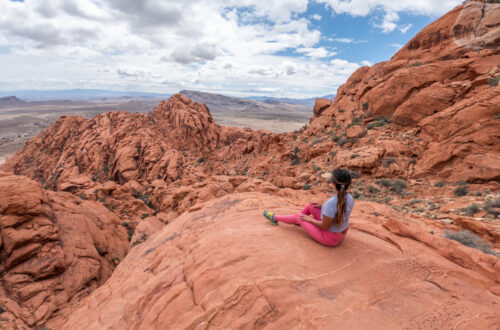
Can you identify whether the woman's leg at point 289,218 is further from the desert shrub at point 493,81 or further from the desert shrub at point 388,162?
the desert shrub at point 493,81

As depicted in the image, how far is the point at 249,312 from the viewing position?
2.91m

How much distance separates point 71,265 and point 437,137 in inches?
736

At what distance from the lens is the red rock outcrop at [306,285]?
2676 millimetres

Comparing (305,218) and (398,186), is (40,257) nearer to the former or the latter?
(305,218)

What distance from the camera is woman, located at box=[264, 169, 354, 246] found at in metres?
3.43

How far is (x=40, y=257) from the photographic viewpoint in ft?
27.2

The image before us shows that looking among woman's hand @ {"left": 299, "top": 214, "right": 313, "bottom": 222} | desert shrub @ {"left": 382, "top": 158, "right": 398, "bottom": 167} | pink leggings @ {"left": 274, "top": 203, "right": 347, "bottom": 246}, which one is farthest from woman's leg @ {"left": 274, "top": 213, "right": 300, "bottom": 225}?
desert shrub @ {"left": 382, "top": 158, "right": 398, "bottom": 167}

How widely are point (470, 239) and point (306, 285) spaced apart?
5214mm

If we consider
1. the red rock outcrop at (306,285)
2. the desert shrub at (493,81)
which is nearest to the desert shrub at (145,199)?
the red rock outcrop at (306,285)

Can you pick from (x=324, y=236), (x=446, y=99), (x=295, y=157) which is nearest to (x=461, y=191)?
(x=446, y=99)

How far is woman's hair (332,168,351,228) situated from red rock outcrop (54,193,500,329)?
0.76 metres

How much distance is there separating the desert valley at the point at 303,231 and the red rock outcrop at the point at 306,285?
2 cm

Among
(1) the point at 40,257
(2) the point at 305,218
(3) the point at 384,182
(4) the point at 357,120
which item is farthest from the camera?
(4) the point at 357,120

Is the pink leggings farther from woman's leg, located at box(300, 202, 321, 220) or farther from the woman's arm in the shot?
the woman's arm
